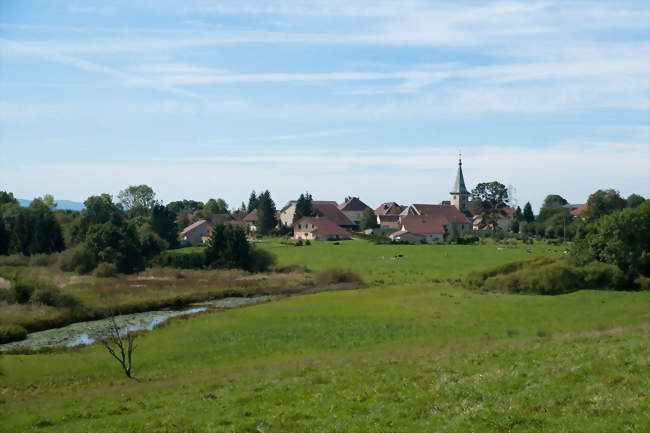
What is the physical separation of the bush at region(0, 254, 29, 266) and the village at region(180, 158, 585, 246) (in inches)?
1477

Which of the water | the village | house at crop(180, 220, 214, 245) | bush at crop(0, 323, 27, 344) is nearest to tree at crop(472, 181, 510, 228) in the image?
the village

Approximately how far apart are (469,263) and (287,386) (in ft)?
199

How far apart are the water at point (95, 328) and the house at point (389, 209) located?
12246cm

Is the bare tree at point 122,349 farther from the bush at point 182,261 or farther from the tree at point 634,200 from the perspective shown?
Answer: the tree at point 634,200

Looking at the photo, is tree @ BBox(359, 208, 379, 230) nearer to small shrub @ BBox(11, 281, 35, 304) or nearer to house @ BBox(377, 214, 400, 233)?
house @ BBox(377, 214, 400, 233)

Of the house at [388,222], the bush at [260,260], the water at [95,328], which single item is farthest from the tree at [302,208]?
the water at [95,328]

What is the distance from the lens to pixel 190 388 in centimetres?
2014

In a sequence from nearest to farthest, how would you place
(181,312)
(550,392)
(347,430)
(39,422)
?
1. (347,430)
2. (550,392)
3. (39,422)
4. (181,312)

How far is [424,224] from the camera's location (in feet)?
403

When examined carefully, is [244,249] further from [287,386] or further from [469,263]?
[287,386]

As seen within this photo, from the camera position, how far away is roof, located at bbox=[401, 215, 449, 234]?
119812mm

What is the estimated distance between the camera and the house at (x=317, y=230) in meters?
119

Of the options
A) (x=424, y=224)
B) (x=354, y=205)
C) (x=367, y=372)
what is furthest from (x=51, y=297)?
(x=354, y=205)

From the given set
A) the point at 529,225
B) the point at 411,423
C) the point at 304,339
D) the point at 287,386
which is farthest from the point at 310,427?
the point at 529,225
